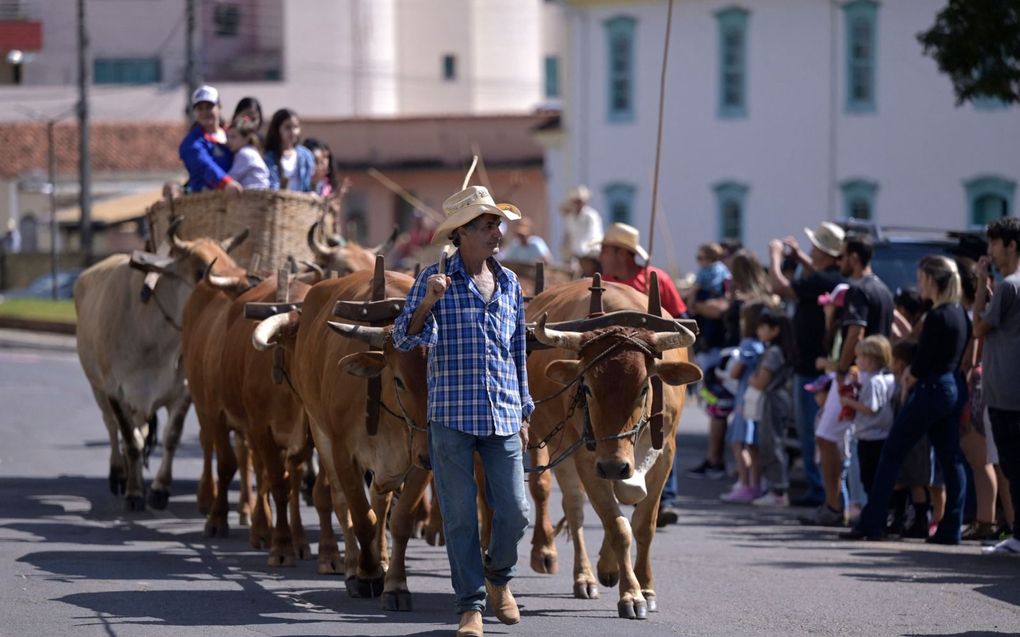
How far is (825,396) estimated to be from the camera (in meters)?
14.3

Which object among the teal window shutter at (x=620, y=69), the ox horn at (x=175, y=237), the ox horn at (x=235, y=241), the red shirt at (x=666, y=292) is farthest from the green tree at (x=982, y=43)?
the teal window shutter at (x=620, y=69)

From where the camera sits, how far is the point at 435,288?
849 cm

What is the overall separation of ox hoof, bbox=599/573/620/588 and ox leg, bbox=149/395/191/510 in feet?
15.5

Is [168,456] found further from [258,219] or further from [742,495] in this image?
[742,495]

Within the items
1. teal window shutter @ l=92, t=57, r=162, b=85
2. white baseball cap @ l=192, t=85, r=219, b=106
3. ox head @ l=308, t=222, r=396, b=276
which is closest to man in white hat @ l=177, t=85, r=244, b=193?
white baseball cap @ l=192, t=85, r=219, b=106

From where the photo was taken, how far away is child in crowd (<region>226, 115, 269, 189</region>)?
14.6m

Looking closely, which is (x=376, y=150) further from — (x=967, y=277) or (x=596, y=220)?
(x=967, y=277)

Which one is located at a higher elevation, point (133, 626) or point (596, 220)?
point (596, 220)

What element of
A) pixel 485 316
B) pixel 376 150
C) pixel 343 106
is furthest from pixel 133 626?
pixel 343 106

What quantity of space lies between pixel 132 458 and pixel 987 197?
29.9 metres

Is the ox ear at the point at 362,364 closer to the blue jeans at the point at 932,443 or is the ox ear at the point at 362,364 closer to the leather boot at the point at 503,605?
the leather boot at the point at 503,605

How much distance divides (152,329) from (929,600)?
261 inches

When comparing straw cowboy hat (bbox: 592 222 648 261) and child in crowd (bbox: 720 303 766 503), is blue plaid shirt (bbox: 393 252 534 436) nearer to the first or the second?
straw cowboy hat (bbox: 592 222 648 261)

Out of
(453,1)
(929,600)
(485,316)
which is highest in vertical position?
(453,1)
